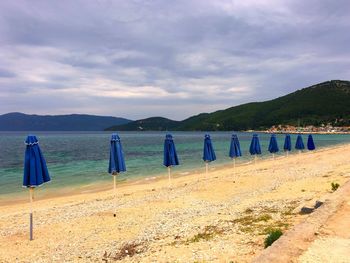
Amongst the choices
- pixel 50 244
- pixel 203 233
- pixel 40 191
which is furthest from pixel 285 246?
pixel 40 191

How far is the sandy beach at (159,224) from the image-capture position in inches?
348

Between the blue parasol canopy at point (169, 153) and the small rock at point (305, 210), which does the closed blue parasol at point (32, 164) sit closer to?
the small rock at point (305, 210)

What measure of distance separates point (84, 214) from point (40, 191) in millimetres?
10215

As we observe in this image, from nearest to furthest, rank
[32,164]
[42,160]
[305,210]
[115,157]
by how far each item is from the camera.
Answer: [305,210] → [32,164] → [42,160] → [115,157]

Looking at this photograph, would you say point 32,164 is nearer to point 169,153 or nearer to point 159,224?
point 159,224

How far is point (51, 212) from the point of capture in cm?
1581

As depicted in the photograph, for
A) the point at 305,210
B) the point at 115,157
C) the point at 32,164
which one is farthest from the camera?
the point at 115,157

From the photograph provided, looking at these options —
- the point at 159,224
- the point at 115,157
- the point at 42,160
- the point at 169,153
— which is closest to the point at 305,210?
the point at 159,224

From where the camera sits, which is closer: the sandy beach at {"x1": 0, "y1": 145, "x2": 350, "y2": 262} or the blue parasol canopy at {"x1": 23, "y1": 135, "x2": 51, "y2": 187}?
the sandy beach at {"x1": 0, "y1": 145, "x2": 350, "y2": 262}

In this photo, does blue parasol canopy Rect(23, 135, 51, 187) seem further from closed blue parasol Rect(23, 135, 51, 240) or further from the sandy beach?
the sandy beach

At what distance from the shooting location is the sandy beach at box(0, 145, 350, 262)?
8.83 m

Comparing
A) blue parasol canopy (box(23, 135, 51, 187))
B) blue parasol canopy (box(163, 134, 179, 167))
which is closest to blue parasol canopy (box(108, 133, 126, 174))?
blue parasol canopy (box(23, 135, 51, 187))

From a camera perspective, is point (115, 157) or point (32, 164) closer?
point (32, 164)

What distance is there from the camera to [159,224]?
11852 millimetres
